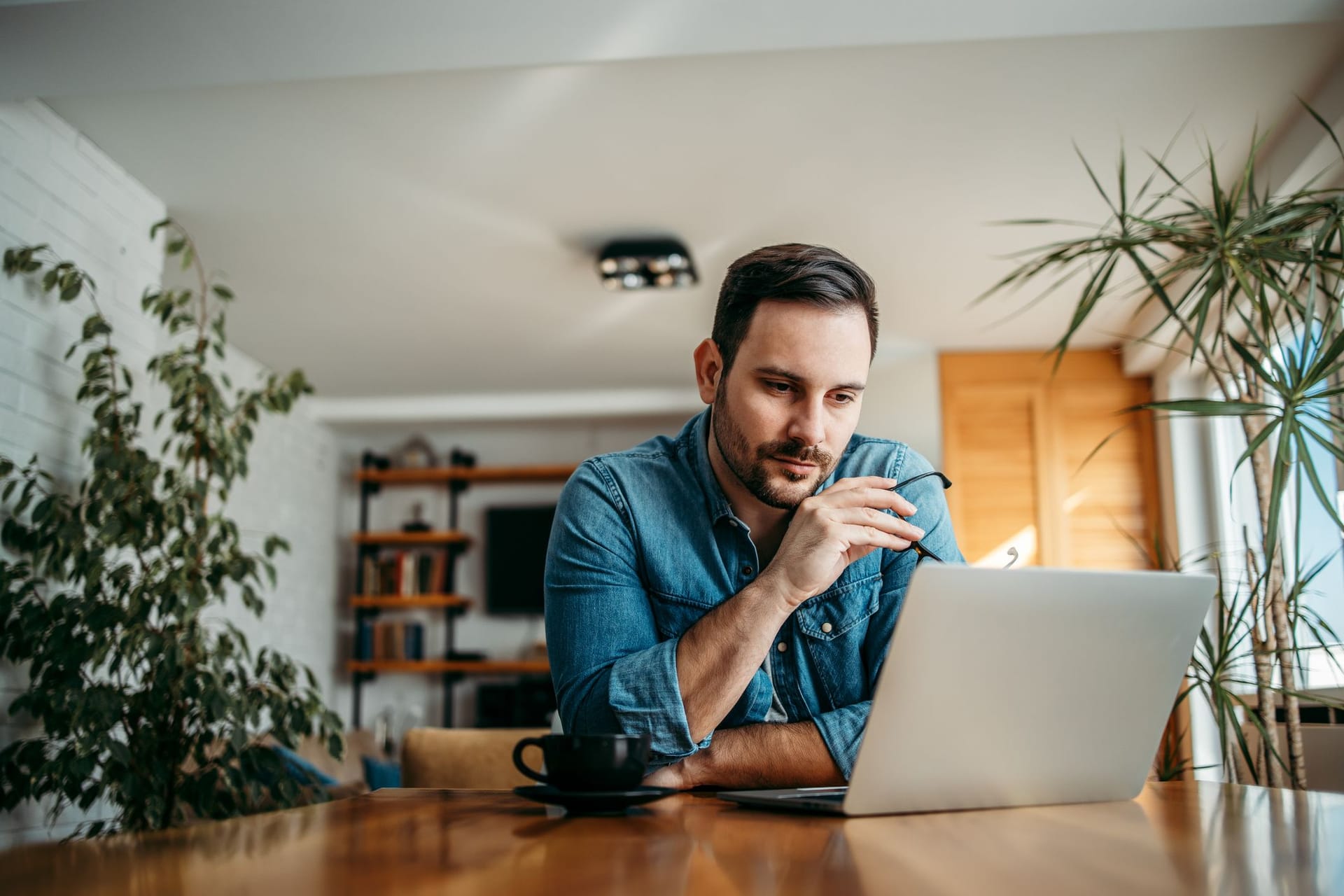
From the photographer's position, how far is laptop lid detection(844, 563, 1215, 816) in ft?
2.85

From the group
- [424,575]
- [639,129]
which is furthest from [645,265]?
[424,575]

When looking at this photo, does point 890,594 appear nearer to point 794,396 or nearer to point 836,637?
point 836,637

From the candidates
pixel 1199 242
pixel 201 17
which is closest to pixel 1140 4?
pixel 1199 242

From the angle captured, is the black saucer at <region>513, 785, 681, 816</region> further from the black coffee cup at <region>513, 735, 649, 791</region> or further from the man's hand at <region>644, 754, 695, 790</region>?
the man's hand at <region>644, 754, 695, 790</region>

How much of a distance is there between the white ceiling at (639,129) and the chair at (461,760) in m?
1.57

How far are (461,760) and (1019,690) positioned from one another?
174cm

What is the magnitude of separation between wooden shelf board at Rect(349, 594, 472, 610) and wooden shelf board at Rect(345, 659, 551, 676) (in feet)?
1.15

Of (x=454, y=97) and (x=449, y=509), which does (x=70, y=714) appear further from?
(x=449, y=509)

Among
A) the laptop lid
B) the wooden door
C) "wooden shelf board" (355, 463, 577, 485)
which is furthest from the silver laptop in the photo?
"wooden shelf board" (355, 463, 577, 485)

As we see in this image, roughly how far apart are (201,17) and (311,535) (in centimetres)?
474

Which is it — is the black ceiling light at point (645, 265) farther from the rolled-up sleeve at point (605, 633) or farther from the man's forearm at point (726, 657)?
the man's forearm at point (726, 657)

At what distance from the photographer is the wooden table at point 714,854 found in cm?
59

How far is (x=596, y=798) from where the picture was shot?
91 centimetres

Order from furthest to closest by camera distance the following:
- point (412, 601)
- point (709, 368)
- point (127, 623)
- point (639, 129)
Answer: point (412, 601)
point (639, 129)
point (127, 623)
point (709, 368)
